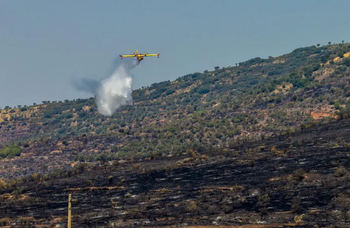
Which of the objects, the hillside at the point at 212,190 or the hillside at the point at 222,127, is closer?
the hillside at the point at 212,190

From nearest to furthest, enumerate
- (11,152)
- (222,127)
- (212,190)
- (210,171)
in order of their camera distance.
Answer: (212,190) → (210,171) → (11,152) → (222,127)

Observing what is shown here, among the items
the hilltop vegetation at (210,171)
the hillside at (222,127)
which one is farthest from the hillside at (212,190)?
the hillside at (222,127)

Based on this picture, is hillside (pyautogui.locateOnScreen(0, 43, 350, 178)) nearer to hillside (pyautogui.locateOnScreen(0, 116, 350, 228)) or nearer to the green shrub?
the green shrub

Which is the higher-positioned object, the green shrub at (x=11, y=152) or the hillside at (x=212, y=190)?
the green shrub at (x=11, y=152)

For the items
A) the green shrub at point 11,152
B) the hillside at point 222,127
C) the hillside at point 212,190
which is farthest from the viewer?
the green shrub at point 11,152

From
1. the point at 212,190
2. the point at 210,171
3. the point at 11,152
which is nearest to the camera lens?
the point at 212,190

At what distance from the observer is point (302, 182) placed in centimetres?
6338

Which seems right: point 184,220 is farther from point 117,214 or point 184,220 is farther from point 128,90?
point 128,90

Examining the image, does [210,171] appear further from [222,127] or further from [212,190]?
[222,127]

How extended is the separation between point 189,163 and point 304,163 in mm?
23040

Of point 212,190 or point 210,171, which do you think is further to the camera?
point 210,171

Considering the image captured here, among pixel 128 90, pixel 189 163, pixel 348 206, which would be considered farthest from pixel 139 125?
pixel 348 206

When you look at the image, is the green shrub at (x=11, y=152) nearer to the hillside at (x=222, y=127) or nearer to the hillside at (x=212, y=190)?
the hillside at (x=222, y=127)

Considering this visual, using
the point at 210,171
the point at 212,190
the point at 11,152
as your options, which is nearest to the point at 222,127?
the point at 11,152
